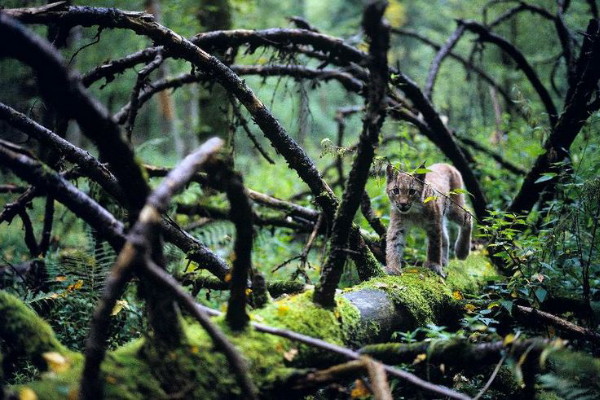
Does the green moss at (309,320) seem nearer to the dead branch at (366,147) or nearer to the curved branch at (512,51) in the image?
the dead branch at (366,147)

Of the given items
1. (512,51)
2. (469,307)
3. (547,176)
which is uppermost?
(512,51)

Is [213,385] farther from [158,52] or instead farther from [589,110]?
[589,110]

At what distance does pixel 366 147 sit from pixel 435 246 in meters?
2.77

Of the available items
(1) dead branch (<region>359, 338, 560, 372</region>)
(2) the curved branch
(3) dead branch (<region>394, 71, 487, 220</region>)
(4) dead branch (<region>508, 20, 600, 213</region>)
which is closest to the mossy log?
(1) dead branch (<region>359, 338, 560, 372</region>)

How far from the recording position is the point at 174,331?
2.06 meters

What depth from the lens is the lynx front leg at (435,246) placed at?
15.2 ft

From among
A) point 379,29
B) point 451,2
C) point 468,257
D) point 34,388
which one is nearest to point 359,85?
point 468,257

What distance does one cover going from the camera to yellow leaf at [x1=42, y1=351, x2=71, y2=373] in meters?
2.00

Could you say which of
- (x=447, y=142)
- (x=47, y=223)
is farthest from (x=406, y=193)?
(x=47, y=223)

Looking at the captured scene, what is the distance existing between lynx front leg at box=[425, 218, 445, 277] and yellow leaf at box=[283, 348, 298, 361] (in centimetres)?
257

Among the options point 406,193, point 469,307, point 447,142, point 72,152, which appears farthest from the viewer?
point 447,142

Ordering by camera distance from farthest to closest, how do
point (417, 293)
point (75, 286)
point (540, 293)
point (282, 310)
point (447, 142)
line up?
point (447, 142)
point (75, 286)
point (417, 293)
point (540, 293)
point (282, 310)

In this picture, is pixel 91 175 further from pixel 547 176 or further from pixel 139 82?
pixel 547 176

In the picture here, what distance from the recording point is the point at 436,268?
179 inches
